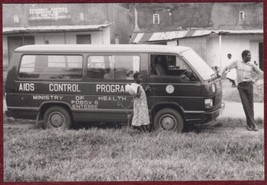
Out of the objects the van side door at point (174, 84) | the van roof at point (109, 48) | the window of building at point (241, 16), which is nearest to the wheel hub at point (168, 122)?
the van side door at point (174, 84)

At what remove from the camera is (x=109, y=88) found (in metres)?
7.89

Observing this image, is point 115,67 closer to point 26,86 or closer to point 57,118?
point 57,118

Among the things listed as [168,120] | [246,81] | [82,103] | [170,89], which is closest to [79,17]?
[82,103]

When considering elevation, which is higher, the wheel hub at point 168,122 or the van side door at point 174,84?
the van side door at point 174,84

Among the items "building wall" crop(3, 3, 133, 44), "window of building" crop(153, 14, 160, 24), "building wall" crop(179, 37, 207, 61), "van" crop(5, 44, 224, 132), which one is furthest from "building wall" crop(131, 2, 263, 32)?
"van" crop(5, 44, 224, 132)

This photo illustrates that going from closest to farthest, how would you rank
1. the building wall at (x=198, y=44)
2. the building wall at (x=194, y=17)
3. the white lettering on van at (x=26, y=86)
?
the white lettering on van at (x=26, y=86), the building wall at (x=198, y=44), the building wall at (x=194, y=17)

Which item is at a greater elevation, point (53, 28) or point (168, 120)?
point (53, 28)

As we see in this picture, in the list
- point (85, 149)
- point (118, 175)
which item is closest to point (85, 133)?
point (85, 149)

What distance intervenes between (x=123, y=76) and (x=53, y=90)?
4.79ft

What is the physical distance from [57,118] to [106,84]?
4.23ft

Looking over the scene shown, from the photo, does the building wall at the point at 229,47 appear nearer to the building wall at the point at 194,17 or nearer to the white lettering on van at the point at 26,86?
the building wall at the point at 194,17

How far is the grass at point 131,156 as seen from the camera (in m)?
5.21

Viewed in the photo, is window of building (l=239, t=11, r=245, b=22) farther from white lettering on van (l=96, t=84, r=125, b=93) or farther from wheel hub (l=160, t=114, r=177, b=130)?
white lettering on van (l=96, t=84, r=125, b=93)

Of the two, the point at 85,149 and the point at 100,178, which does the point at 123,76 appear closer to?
the point at 85,149
